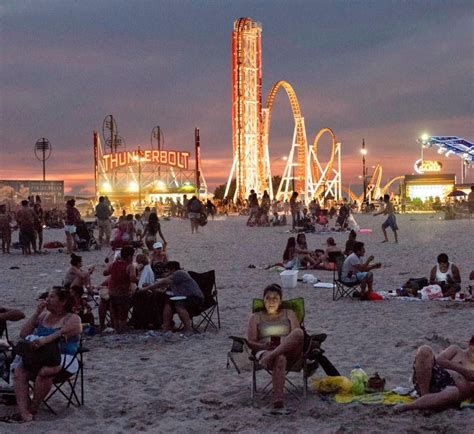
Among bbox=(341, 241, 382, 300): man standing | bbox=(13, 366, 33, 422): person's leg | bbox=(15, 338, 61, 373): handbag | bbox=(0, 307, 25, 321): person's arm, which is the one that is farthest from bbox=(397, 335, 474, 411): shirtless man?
bbox=(341, 241, 382, 300): man standing

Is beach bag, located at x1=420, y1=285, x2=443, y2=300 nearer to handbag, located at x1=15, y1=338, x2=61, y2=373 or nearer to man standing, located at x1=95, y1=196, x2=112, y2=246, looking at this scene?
handbag, located at x1=15, y1=338, x2=61, y2=373

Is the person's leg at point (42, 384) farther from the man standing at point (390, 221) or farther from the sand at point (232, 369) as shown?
the man standing at point (390, 221)

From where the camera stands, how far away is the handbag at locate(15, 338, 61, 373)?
528 centimetres

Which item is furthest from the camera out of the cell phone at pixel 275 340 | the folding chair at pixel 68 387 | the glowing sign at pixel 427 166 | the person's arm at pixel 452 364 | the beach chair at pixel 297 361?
the glowing sign at pixel 427 166

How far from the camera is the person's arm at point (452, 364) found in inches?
207

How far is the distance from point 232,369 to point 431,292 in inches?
188

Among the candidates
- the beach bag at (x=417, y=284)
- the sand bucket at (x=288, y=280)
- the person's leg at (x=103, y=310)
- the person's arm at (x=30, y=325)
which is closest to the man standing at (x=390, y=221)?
the sand bucket at (x=288, y=280)

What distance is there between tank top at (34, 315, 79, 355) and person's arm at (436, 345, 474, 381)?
2881 mm

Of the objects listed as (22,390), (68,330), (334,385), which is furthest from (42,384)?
(334,385)

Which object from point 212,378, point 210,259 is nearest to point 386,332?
point 212,378

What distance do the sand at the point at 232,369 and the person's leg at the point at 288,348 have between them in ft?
1.18

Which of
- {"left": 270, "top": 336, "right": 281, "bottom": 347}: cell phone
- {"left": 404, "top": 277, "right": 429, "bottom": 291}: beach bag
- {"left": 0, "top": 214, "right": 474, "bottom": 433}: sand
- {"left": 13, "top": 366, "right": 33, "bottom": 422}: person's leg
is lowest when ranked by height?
{"left": 0, "top": 214, "right": 474, "bottom": 433}: sand

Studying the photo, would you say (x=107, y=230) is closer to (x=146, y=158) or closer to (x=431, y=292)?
(x=431, y=292)

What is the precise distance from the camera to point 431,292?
34.5ft
